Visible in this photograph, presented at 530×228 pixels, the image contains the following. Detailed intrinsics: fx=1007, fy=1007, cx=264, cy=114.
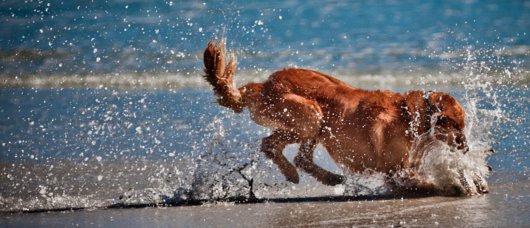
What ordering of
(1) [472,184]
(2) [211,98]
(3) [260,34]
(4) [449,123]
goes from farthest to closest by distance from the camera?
1. (3) [260,34]
2. (2) [211,98]
3. (4) [449,123]
4. (1) [472,184]

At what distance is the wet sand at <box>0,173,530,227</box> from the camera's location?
4980mm

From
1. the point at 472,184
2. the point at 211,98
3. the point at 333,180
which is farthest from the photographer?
the point at 211,98

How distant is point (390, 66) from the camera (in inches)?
480

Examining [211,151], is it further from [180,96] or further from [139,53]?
[139,53]

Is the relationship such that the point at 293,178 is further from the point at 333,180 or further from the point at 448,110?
the point at 448,110

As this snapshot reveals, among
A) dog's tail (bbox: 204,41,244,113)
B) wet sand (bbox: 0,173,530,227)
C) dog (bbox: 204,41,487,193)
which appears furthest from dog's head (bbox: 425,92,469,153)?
dog's tail (bbox: 204,41,244,113)

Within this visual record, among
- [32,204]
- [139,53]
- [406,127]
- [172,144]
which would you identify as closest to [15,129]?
[172,144]

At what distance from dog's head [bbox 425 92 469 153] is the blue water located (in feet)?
19.8

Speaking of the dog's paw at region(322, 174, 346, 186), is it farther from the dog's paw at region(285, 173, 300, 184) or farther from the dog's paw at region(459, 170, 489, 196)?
the dog's paw at region(459, 170, 489, 196)

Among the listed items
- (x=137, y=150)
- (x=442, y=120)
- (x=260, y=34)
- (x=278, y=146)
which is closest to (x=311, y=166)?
(x=278, y=146)

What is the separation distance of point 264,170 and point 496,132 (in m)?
2.16

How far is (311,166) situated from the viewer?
6523mm

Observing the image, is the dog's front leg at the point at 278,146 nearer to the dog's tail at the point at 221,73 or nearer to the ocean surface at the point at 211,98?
the ocean surface at the point at 211,98

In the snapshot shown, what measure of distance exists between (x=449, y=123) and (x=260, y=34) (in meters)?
8.22
